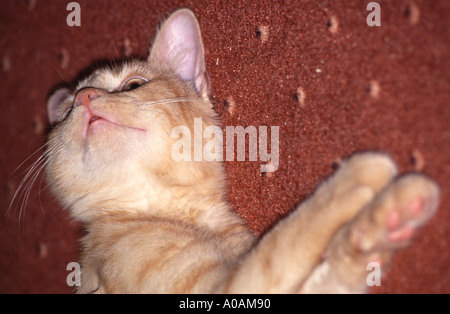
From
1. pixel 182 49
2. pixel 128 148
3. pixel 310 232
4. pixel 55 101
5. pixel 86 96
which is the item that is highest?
pixel 182 49

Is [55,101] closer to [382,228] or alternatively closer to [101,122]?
[101,122]

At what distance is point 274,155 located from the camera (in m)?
1.47

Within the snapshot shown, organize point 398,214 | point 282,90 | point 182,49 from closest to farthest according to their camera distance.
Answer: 1. point 398,214
2. point 282,90
3. point 182,49

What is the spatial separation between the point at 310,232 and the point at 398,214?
0.67ft

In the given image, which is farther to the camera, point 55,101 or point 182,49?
point 55,101

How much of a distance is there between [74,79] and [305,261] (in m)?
1.73

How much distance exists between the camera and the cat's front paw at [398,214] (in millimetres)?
809

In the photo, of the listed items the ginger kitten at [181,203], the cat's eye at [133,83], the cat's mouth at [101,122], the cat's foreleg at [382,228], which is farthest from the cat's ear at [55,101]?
the cat's foreleg at [382,228]

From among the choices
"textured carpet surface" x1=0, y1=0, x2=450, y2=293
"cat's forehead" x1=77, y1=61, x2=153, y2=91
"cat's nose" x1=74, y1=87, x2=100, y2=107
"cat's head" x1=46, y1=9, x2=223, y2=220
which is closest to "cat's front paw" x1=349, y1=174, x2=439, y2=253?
"textured carpet surface" x1=0, y1=0, x2=450, y2=293

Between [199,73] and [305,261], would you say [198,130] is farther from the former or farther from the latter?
[305,261]

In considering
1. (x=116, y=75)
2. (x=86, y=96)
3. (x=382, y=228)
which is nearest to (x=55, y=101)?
(x=116, y=75)

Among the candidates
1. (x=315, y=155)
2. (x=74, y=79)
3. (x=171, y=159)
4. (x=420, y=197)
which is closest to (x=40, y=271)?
(x=74, y=79)

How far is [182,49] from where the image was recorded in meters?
1.66

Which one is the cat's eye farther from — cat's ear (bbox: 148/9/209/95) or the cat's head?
cat's ear (bbox: 148/9/209/95)
